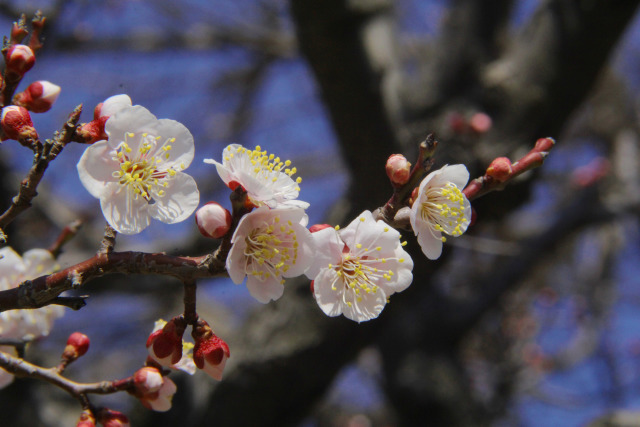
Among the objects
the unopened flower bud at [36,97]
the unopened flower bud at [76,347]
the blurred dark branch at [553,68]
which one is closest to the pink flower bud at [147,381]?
the unopened flower bud at [76,347]

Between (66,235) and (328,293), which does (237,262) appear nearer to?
(328,293)

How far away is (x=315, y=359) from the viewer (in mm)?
2715

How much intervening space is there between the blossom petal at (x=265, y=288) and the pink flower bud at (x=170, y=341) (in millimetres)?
166

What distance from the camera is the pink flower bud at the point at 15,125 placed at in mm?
916

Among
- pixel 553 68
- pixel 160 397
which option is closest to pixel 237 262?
pixel 160 397

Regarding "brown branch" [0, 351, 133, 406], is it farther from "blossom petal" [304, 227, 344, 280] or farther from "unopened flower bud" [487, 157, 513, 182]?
"unopened flower bud" [487, 157, 513, 182]

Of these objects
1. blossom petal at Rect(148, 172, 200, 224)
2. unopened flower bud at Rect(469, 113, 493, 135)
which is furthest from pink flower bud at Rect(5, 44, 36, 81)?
unopened flower bud at Rect(469, 113, 493, 135)

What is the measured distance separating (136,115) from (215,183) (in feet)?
11.7

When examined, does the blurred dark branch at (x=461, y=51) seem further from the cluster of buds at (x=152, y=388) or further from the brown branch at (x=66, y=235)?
the cluster of buds at (x=152, y=388)

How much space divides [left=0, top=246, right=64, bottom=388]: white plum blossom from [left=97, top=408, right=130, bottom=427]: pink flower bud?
294mm

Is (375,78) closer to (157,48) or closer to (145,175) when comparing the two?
(145,175)

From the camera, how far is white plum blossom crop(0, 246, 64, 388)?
129 cm

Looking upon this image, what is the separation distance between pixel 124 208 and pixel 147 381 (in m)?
0.37

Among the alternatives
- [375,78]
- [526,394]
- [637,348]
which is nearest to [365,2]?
[375,78]
